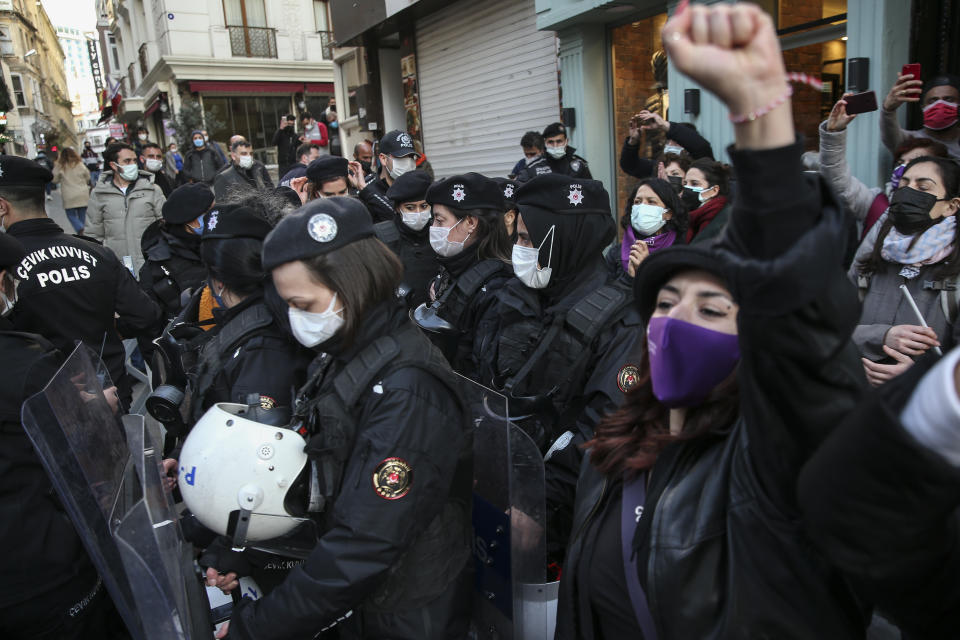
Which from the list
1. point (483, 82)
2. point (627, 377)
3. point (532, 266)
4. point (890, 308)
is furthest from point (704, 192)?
point (483, 82)

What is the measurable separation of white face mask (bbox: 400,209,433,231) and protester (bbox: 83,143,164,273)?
4206 millimetres

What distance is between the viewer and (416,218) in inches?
182

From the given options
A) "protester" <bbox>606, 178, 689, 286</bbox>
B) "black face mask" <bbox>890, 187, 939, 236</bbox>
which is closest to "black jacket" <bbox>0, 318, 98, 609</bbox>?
"protester" <bbox>606, 178, 689, 286</bbox>

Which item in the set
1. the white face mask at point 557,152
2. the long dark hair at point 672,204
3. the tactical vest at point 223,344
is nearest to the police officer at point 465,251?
the long dark hair at point 672,204

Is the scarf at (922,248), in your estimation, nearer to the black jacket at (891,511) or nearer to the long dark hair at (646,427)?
the long dark hair at (646,427)

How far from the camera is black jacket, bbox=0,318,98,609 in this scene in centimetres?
214

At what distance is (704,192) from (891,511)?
4.31 meters

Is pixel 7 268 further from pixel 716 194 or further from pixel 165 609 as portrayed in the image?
pixel 716 194

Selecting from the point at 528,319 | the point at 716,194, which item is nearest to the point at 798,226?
the point at 528,319

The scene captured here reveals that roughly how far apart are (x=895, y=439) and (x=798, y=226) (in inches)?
11.6

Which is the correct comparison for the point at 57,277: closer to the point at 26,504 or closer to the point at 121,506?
the point at 26,504

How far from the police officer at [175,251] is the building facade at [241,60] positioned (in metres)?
21.7

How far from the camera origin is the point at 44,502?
2258mm

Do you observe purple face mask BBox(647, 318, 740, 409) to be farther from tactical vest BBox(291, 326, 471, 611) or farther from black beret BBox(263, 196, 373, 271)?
black beret BBox(263, 196, 373, 271)
